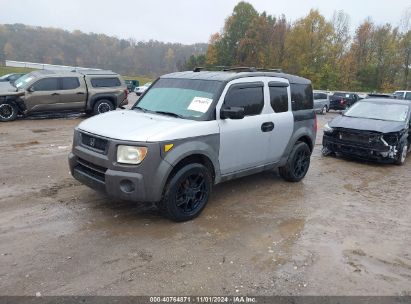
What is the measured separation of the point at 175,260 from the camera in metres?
3.97

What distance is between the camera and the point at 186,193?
16.1ft

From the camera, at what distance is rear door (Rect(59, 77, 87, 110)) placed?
45.8 feet

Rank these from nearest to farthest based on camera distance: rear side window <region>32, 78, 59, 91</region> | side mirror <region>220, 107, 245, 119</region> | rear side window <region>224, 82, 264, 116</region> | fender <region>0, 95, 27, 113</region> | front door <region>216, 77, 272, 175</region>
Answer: side mirror <region>220, 107, 245, 119</region>, front door <region>216, 77, 272, 175</region>, rear side window <region>224, 82, 264, 116</region>, fender <region>0, 95, 27, 113</region>, rear side window <region>32, 78, 59, 91</region>

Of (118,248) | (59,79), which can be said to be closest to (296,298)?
(118,248)

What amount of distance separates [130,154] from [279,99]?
3003mm

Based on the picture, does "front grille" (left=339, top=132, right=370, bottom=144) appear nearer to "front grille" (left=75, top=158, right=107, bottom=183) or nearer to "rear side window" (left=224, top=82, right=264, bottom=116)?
"rear side window" (left=224, top=82, right=264, bottom=116)

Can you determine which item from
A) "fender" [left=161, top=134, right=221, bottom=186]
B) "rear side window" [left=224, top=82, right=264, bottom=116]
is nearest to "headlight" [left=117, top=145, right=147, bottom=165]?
"fender" [left=161, top=134, right=221, bottom=186]

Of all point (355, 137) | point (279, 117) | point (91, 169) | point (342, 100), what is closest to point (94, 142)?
point (91, 169)

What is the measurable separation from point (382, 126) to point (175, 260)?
278 inches

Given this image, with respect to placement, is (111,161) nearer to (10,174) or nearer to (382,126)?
(10,174)

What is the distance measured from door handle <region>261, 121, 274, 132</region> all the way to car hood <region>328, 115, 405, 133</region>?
400cm

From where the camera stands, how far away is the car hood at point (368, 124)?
8.92 meters

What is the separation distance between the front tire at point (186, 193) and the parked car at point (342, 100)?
84.3 ft

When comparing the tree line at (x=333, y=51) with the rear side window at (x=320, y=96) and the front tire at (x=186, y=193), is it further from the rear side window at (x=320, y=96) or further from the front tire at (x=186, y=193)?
the front tire at (x=186, y=193)
